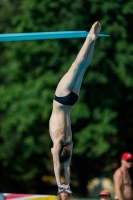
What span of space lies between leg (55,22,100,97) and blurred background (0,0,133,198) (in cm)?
969

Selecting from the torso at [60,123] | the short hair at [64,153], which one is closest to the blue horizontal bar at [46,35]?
the torso at [60,123]

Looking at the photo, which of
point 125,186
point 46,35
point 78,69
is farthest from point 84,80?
point 78,69

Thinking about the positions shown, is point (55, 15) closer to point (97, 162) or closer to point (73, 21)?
point (73, 21)

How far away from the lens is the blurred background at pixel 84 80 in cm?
1958

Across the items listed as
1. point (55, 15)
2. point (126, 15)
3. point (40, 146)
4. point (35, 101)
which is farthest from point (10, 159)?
point (126, 15)

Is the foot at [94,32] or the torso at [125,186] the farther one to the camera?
the torso at [125,186]

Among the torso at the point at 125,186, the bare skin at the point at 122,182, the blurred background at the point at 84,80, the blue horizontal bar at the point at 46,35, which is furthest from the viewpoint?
the blurred background at the point at 84,80

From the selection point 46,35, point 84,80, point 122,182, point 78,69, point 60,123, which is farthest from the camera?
point 84,80

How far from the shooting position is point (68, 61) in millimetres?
20172

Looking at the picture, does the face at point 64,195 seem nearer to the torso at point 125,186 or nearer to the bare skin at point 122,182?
the bare skin at point 122,182

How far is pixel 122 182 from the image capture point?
11375mm

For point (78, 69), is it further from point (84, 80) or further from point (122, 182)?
point (84, 80)

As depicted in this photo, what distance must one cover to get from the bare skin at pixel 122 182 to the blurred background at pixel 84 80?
7003 millimetres

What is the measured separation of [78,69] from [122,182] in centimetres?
393
